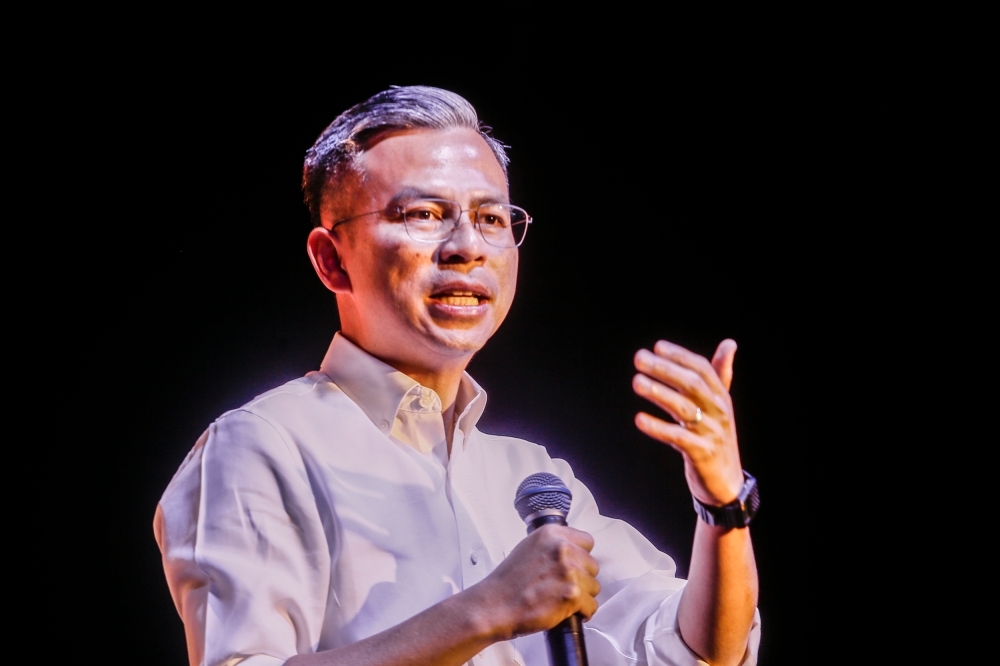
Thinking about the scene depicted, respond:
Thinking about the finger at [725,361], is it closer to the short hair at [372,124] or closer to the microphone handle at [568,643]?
the microphone handle at [568,643]

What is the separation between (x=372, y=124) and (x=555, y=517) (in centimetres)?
97

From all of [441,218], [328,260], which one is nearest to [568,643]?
[441,218]

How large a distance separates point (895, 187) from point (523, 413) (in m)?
1.34

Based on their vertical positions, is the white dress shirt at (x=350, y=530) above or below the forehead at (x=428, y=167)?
below

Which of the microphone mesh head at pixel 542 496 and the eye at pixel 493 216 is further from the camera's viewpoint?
the eye at pixel 493 216

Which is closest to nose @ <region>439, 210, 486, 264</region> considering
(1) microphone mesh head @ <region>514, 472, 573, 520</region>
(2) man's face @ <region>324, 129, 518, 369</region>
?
(2) man's face @ <region>324, 129, 518, 369</region>

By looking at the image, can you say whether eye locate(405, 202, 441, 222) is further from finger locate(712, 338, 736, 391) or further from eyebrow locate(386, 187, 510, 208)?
finger locate(712, 338, 736, 391)

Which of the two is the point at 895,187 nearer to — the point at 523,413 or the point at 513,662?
the point at 523,413

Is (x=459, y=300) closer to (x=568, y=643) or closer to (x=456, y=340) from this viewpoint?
(x=456, y=340)

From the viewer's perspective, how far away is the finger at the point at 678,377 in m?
1.27

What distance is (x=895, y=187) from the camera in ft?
8.24

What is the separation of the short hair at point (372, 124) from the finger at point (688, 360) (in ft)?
2.73

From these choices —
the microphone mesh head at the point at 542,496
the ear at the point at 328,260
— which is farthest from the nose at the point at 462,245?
the microphone mesh head at the point at 542,496

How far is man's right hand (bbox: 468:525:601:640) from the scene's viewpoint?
4.16 ft
